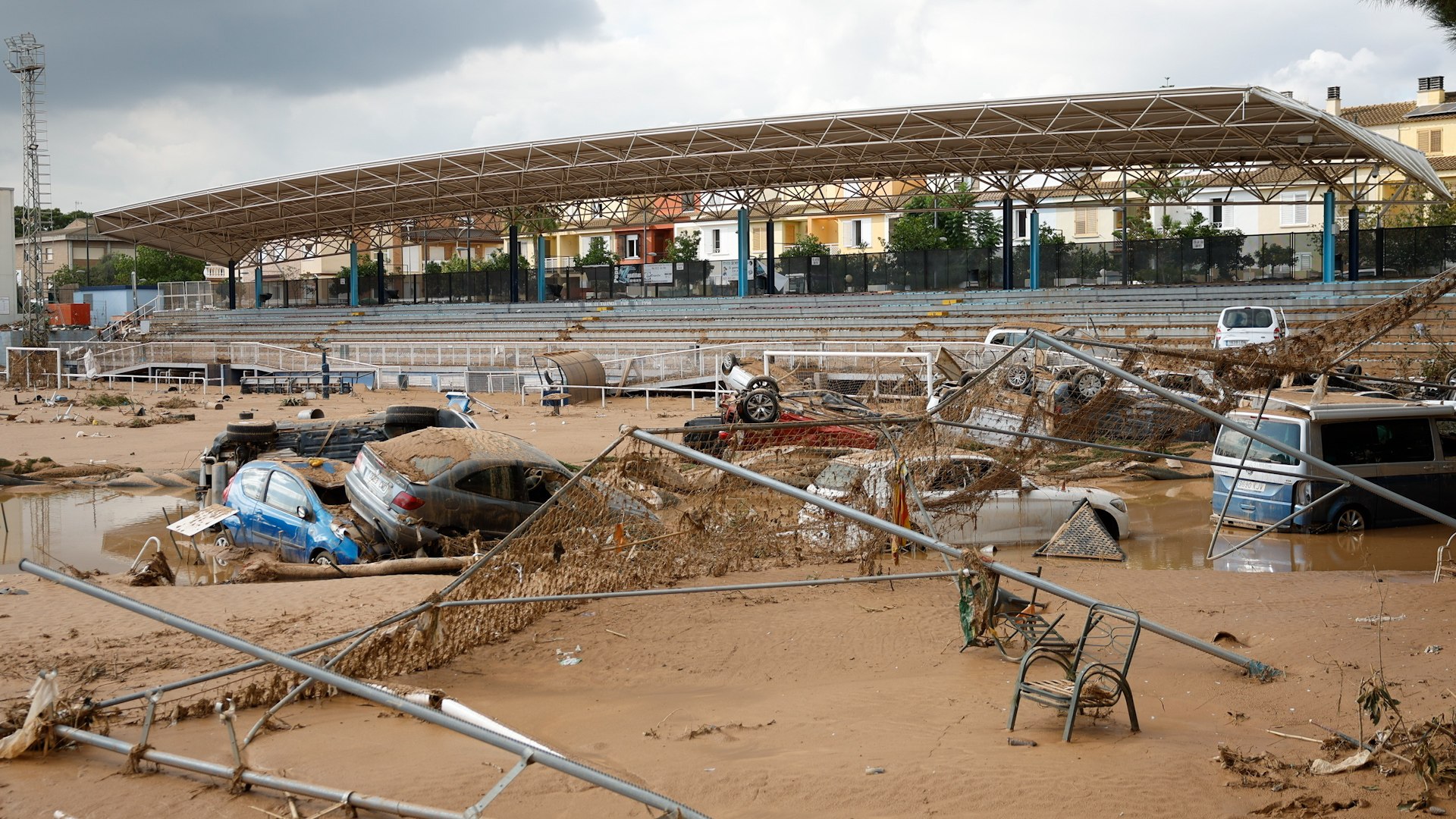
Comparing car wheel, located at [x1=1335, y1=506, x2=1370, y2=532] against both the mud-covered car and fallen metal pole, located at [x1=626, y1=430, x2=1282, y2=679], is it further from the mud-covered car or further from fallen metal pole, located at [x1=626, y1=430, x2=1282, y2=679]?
the mud-covered car

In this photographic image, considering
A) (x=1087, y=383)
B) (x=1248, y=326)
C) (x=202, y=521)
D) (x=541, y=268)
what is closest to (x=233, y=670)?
(x=202, y=521)

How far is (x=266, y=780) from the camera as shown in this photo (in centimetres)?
521

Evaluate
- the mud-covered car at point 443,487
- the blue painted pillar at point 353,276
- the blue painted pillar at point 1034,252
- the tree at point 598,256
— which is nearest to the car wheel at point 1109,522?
the mud-covered car at point 443,487

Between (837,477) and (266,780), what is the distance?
6.88 meters

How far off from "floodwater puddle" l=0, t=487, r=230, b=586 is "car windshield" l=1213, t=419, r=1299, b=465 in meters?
11.2

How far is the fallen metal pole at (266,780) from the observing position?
4.79 m

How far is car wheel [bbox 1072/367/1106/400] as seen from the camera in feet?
42.1

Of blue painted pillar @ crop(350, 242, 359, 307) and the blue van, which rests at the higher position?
blue painted pillar @ crop(350, 242, 359, 307)

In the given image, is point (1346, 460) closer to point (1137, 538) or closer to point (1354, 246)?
point (1137, 538)

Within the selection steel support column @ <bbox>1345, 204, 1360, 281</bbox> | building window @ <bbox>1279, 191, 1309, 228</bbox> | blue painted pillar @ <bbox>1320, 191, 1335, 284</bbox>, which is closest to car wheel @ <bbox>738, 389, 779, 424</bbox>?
blue painted pillar @ <bbox>1320, 191, 1335, 284</bbox>

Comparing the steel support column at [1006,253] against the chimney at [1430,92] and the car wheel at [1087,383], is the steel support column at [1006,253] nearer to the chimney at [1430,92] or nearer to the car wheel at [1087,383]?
the car wheel at [1087,383]

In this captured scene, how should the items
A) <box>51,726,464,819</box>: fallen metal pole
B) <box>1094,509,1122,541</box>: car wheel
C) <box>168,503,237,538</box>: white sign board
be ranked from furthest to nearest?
1. <box>1094,509,1122,541</box>: car wheel
2. <box>168,503,237,538</box>: white sign board
3. <box>51,726,464,819</box>: fallen metal pole

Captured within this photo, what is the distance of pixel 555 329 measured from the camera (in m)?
41.4

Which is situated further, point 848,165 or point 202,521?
point 848,165
